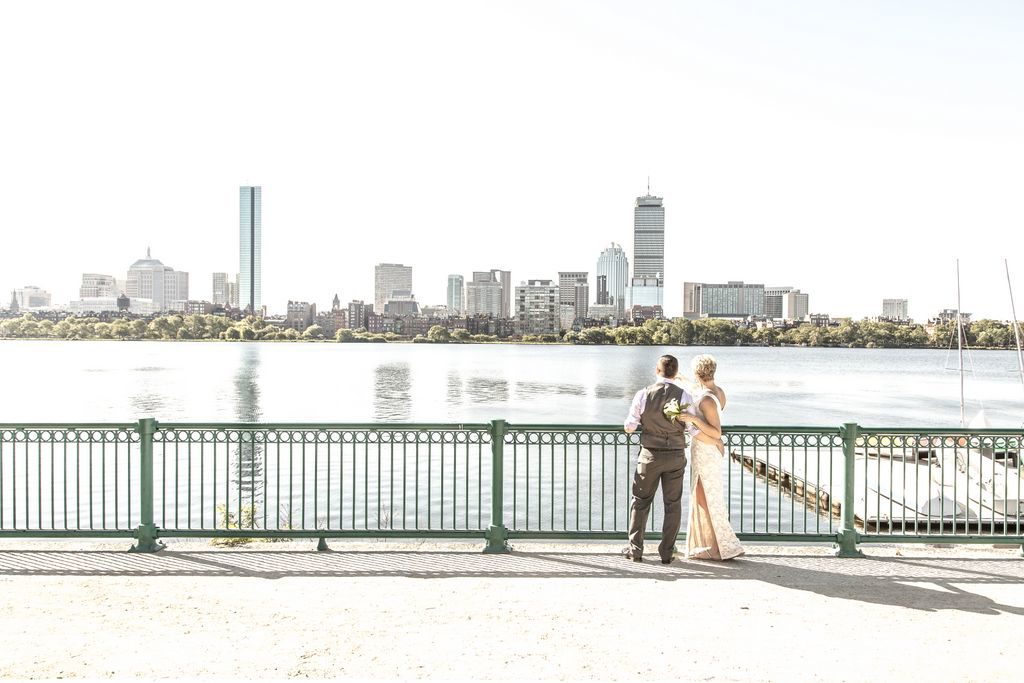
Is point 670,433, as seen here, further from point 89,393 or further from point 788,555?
point 89,393

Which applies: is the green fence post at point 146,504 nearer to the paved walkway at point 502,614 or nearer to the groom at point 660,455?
the paved walkway at point 502,614

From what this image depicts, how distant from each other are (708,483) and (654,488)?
0.57 m

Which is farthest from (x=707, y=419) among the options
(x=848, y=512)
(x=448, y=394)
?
(x=448, y=394)

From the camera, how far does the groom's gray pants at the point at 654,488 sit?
9.22 m

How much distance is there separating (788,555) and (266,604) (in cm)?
548

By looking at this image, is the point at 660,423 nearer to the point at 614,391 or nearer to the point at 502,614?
the point at 502,614

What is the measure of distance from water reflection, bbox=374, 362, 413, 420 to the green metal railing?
20.5 meters

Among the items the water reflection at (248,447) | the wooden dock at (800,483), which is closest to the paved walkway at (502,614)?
the water reflection at (248,447)

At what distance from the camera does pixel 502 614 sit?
754 cm

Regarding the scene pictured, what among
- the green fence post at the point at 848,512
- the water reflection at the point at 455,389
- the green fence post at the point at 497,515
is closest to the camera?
the green fence post at the point at 848,512

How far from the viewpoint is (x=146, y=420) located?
9.51 metres

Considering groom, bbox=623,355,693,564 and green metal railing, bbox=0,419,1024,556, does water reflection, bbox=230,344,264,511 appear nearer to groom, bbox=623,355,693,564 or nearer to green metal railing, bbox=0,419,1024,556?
green metal railing, bbox=0,419,1024,556

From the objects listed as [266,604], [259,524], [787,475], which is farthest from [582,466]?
[266,604]

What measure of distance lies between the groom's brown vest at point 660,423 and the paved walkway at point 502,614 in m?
1.27
